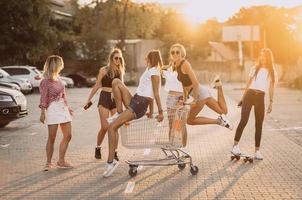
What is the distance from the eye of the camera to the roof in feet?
321

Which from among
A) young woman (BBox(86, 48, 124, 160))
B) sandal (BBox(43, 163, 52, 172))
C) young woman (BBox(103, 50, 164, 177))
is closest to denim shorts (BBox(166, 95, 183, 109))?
young woman (BBox(103, 50, 164, 177))

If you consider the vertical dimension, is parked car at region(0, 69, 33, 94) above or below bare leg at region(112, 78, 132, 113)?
below

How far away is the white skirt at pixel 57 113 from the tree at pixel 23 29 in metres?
36.7

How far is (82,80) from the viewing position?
52094 mm

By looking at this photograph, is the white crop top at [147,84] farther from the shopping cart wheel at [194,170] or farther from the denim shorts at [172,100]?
the shopping cart wheel at [194,170]

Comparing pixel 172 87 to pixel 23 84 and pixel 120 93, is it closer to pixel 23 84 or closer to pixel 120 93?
pixel 120 93

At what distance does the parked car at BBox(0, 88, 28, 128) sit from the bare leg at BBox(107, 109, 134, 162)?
6.72 meters

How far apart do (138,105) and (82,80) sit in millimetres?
43071

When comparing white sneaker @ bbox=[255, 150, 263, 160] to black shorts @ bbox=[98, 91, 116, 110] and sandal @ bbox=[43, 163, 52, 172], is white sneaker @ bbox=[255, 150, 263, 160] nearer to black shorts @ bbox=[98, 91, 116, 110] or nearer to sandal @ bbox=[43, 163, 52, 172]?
black shorts @ bbox=[98, 91, 116, 110]

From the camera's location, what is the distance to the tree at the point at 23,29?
151ft

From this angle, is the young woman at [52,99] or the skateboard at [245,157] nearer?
the young woman at [52,99]

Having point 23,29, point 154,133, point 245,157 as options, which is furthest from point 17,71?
point 154,133

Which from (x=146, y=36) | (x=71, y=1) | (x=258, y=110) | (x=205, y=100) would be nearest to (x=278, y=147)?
(x=258, y=110)

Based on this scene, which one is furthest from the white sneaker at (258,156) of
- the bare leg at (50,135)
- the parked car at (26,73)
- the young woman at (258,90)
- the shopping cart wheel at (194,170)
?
the parked car at (26,73)
